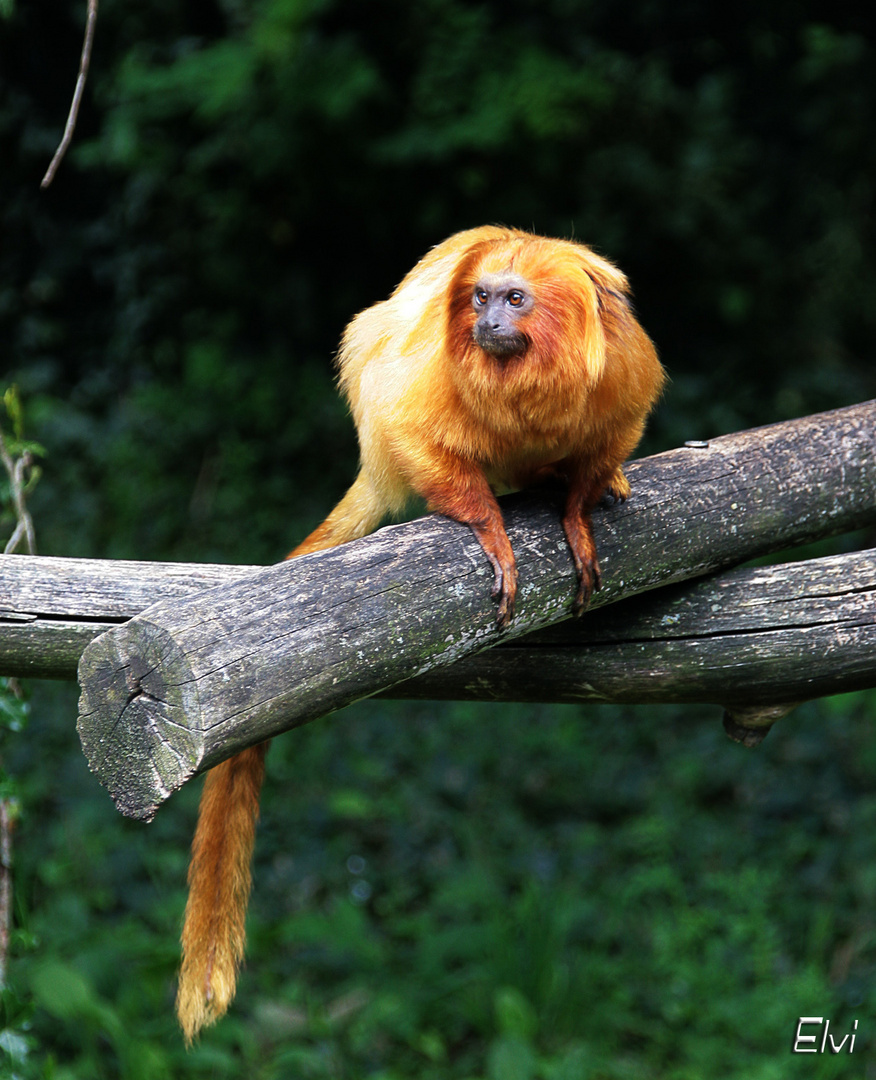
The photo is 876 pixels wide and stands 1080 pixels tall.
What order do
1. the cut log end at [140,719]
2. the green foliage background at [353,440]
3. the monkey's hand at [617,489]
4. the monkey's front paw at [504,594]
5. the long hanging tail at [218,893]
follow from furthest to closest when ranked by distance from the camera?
the green foliage background at [353,440] < the monkey's hand at [617,489] < the long hanging tail at [218,893] < the monkey's front paw at [504,594] < the cut log end at [140,719]

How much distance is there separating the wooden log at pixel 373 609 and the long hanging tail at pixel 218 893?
1.56ft

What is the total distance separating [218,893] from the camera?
6.84ft

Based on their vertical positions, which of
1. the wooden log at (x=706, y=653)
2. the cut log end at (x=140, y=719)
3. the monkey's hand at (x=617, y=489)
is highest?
the monkey's hand at (x=617, y=489)

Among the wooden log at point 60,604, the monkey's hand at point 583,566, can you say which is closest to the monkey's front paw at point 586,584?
the monkey's hand at point 583,566

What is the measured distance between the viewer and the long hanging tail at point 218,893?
2.00 meters

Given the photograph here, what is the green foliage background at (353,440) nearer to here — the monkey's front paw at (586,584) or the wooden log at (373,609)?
the wooden log at (373,609)

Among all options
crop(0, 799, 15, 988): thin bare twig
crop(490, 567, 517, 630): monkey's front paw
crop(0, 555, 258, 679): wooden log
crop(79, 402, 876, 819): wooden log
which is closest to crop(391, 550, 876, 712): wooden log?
crop(79, 402, 876, 819): wooden log

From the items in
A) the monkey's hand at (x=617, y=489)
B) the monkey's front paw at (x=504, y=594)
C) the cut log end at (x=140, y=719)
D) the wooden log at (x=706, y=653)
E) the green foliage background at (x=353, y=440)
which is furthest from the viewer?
the green foliage background at (x=353, y=440)

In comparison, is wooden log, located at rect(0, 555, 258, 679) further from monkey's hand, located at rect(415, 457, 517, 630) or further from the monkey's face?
the monkey's face

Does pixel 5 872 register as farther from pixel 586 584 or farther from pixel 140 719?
pixel 586 584

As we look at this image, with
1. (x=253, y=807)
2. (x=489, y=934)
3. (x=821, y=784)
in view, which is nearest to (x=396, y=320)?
(x=253, y=807)

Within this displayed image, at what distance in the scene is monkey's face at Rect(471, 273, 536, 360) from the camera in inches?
79.8

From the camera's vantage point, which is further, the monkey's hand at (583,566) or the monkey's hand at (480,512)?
the monkey's hand at (583,566)

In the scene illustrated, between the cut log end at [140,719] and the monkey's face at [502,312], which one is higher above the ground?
the monkey's face at [502,312]
